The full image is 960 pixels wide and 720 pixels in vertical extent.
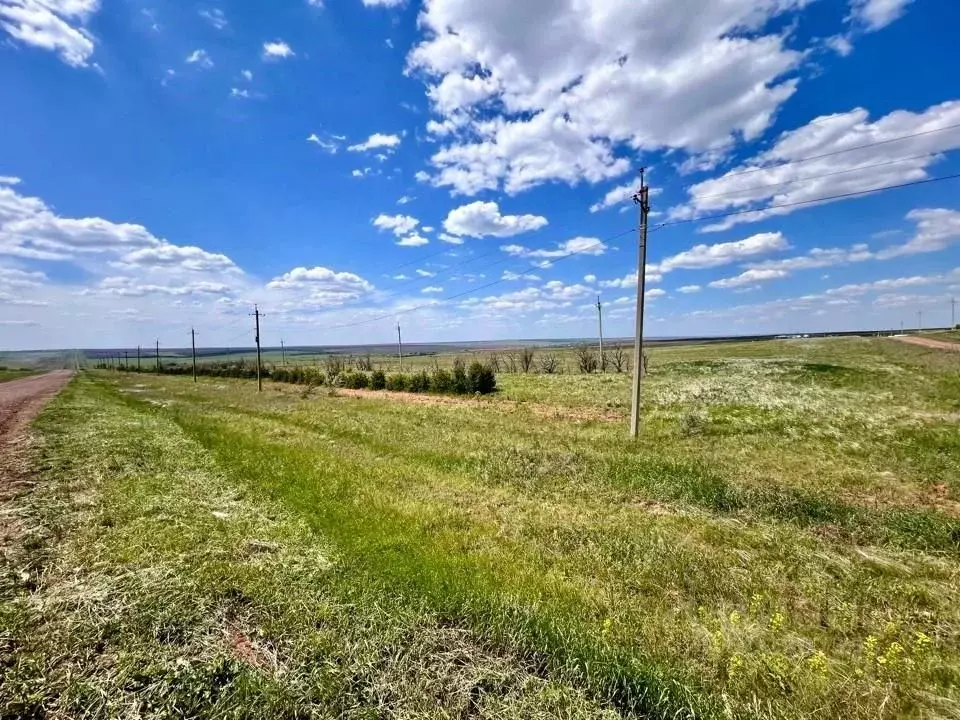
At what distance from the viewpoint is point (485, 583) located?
6734 mm

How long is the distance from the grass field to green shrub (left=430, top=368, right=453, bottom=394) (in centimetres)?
2722

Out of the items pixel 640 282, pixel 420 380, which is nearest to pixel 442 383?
pixel 420 380

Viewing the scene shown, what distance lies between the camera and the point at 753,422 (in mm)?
20375

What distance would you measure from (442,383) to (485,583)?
37360 millimetres

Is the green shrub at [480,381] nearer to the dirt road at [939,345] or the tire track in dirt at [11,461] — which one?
the tire track in dirt at [11,461]

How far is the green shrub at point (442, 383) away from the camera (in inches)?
1703

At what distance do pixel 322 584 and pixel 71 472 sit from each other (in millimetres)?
10783

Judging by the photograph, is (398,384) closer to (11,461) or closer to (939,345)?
(11,461)

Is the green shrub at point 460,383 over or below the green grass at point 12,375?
over

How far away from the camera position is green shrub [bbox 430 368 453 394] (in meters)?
43.2

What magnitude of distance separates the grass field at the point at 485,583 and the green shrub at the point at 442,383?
89.3ft

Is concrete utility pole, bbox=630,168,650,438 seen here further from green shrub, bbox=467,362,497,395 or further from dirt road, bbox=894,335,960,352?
dirt road, bbox=894,335,960,352

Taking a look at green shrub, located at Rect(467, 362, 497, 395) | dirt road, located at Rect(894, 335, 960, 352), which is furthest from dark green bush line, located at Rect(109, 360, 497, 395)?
dirt road, located at Rect(894, 335, 960, 352)

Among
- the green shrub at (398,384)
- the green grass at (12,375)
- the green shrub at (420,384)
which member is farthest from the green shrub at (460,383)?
the green grass at (12,375)
